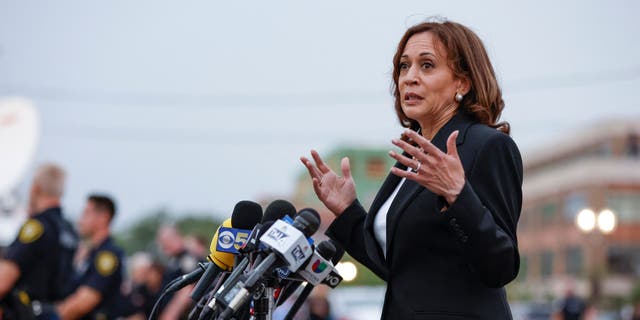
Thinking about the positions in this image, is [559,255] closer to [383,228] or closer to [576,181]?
[576,181]

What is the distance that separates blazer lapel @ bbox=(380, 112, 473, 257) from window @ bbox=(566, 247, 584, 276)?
237 ft

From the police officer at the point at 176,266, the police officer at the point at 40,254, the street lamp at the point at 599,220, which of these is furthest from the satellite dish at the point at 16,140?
the street lamp at the point at 599,220

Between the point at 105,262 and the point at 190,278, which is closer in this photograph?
the point at 190,278

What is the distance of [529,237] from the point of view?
3487 inches

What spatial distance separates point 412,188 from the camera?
3570 millimetres

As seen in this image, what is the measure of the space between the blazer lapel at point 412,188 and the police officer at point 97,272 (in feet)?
18.6

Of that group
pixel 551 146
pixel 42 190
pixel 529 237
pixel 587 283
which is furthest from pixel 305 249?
pixel 551 146

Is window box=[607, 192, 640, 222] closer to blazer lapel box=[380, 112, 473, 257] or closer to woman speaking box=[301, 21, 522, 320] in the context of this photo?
woman speaking box=[301, 21, 522, 320]

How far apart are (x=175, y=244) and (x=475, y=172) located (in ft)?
28.1

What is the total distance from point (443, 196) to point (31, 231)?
5.34 metres

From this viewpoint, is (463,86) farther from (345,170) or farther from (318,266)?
(318,266)

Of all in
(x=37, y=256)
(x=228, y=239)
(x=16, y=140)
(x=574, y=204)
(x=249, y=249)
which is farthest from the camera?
(x=574, y=204)

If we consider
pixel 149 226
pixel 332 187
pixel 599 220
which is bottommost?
pixel 149 226

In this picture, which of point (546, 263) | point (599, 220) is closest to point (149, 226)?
point (546, 263)
